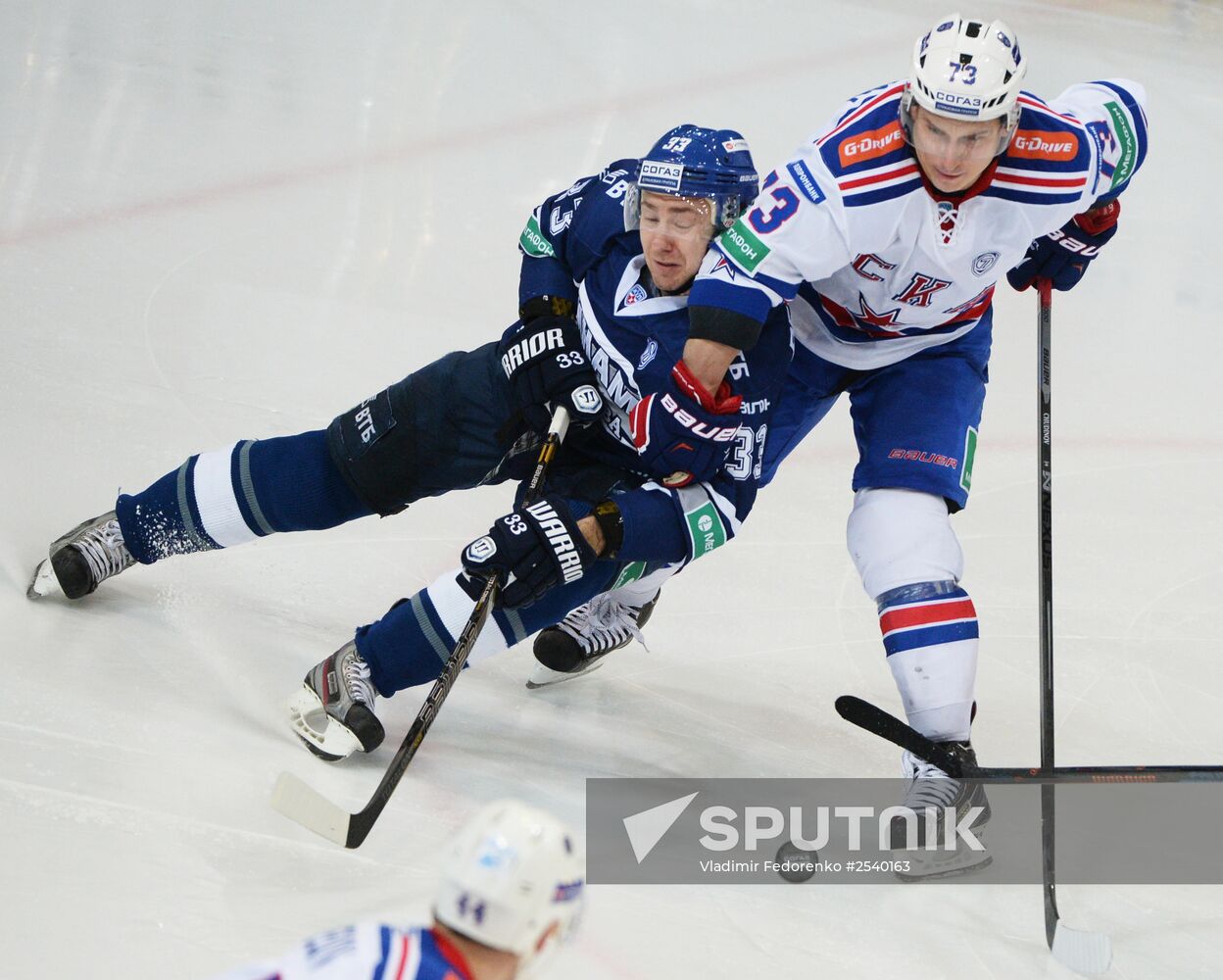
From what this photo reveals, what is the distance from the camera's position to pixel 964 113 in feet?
8.63

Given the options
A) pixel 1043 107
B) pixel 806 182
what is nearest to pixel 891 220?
pixel 806 182

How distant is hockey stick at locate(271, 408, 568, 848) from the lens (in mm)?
2463

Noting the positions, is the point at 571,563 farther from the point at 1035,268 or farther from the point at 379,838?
the point at 1035,268

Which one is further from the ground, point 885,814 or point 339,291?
point 339,291

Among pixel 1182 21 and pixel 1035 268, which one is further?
pixel 1182 21

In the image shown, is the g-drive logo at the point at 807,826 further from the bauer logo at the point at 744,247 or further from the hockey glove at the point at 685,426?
the bauer logo at the point at 744,247

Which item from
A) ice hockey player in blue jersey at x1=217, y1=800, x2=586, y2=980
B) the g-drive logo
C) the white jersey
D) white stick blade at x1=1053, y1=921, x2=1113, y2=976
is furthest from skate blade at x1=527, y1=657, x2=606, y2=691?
ice hockey player in blue jersey at x1=217, y1=800, x2=586, y2=980

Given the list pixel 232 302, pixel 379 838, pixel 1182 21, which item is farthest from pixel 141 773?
pixel 1182 21

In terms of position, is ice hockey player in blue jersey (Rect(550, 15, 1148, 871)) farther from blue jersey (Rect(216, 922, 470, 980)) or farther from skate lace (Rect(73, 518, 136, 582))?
blue jersey (Rect(216, 922, 470, 980))

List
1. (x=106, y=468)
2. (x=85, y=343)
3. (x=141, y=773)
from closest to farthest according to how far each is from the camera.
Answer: (x=141, y=773) → (x=106, y=468) → (x=85, y=343)

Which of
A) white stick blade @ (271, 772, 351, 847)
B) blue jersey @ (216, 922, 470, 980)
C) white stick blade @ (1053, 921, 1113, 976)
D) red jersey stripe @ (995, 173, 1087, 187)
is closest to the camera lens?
blue jersey @ (216, 922, 470, 980)

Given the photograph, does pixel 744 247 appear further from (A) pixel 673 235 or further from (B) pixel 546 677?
(B) pixel 546 677

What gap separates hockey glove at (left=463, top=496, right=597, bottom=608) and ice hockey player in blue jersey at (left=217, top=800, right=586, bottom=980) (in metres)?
1.35

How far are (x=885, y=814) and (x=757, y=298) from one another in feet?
3.41
